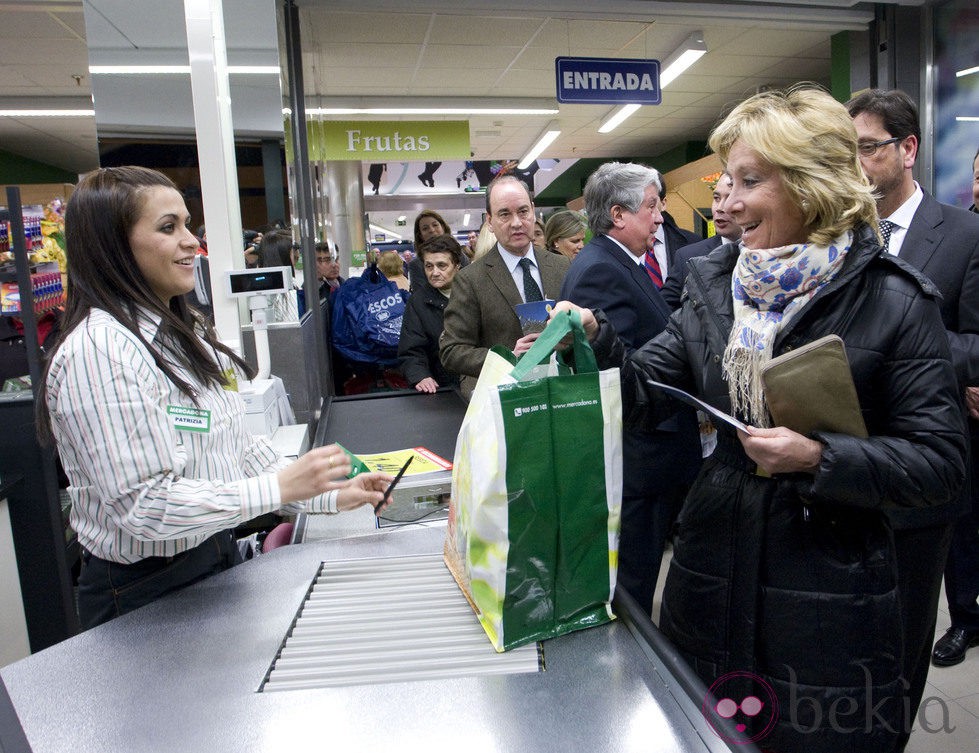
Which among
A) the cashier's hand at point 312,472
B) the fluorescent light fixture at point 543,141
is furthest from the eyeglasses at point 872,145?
the fluorescent light fixture at point 543,141

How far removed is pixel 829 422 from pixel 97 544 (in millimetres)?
1311

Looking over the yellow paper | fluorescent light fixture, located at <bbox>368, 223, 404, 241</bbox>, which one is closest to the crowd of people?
the yellow paper

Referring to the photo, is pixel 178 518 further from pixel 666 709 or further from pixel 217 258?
pixel 217 258

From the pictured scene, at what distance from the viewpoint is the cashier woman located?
3.94ft

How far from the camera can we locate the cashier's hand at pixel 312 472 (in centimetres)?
126

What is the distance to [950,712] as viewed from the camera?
7.64ft

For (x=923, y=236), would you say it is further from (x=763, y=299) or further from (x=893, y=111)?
(x=763, y=299)

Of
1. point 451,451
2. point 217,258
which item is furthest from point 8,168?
point 451,451

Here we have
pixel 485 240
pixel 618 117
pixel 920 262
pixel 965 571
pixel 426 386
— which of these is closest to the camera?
pixel 920 262

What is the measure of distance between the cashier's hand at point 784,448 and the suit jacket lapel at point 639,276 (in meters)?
1.08

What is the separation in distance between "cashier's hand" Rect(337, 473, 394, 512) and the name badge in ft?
0.99

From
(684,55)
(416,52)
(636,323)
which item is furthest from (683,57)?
(636,323)

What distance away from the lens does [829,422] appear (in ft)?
3.80

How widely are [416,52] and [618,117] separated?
391 cm
